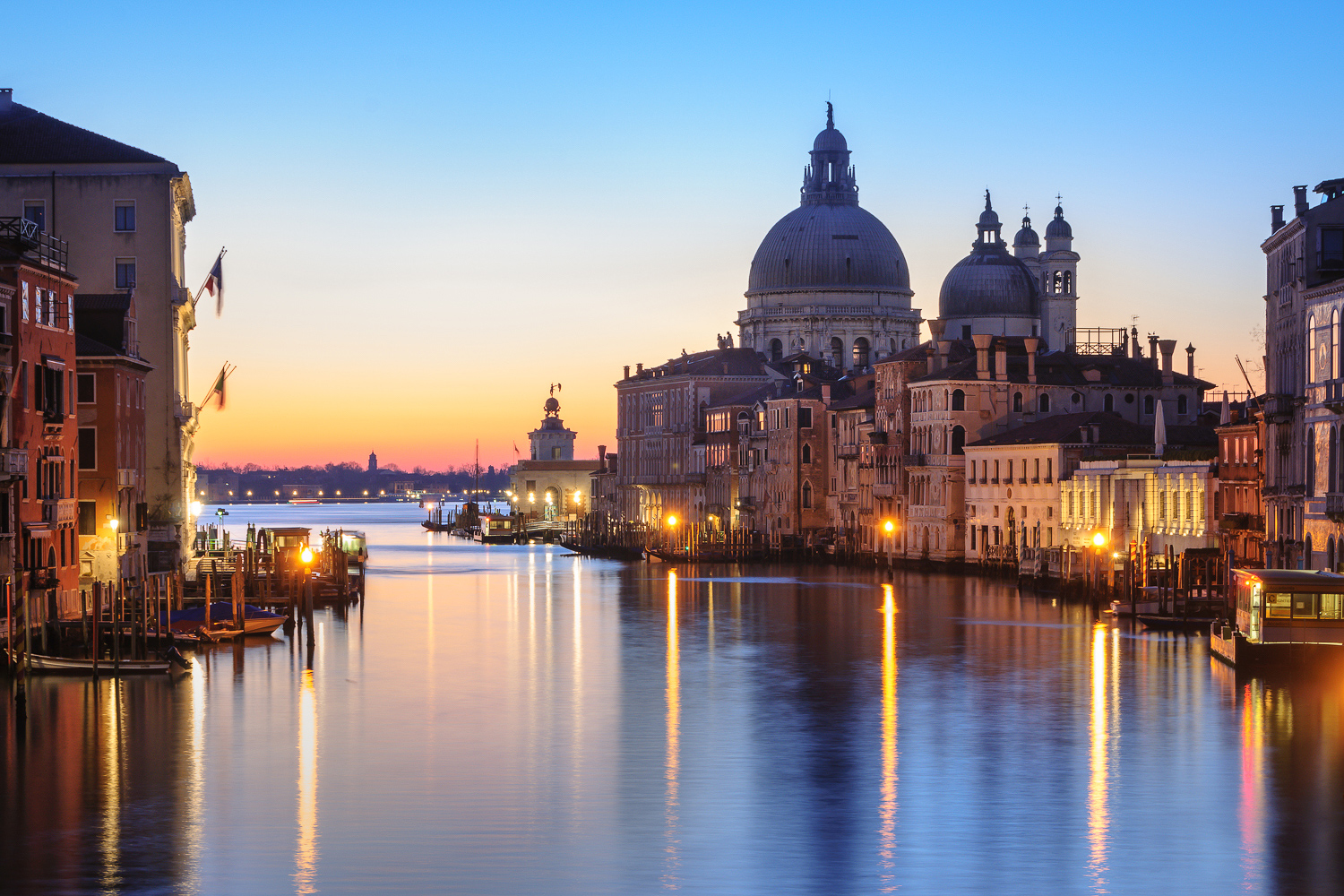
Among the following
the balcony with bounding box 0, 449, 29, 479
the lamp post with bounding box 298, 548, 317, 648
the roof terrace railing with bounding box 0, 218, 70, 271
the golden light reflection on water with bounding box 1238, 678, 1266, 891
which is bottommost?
the golden light reflection on water with bounding box 1238, 678, 1266, 891

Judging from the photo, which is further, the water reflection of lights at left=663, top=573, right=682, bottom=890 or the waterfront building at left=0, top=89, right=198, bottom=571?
the waterfront building at left=0, top=89, right=198, bottom=571

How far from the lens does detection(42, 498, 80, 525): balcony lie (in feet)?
129

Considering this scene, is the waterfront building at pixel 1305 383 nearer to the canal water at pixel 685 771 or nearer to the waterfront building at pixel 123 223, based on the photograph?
the canal water at pixel 685 771

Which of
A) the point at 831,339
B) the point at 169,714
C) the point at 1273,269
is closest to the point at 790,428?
the point at 831,339

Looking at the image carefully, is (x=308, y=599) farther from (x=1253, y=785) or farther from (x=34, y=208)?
(x=1253, y=785)

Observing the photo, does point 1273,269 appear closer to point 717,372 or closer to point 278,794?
point 278,794

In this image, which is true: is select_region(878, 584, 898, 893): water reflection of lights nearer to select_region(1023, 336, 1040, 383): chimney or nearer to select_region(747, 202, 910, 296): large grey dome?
select_region(1023, 336, 1040, 383): chimney

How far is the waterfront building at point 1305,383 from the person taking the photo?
44688mm

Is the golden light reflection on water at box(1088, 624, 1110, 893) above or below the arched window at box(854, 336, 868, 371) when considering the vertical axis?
below

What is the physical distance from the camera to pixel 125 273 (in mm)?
56688

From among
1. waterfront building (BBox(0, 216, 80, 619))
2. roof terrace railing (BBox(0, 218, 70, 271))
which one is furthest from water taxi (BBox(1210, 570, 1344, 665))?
roof terrace railing (BBox(0, 218, 70, 271))

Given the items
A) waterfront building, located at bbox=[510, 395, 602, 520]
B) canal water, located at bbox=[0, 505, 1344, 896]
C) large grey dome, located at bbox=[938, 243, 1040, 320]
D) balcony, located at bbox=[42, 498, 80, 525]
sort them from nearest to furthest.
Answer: canal water, located at bbox=[0, 505, 1344, 896] → balcony, located at bbox=[42, 498, 80, 525] → large grey dome, located at bbox=[938, 243, 1040, 320] → waterfront building, located at bbox=[510, 395, 602, 520]

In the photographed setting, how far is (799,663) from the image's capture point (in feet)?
146

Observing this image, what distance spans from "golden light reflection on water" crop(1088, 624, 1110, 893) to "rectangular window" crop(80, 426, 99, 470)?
22.2 m
